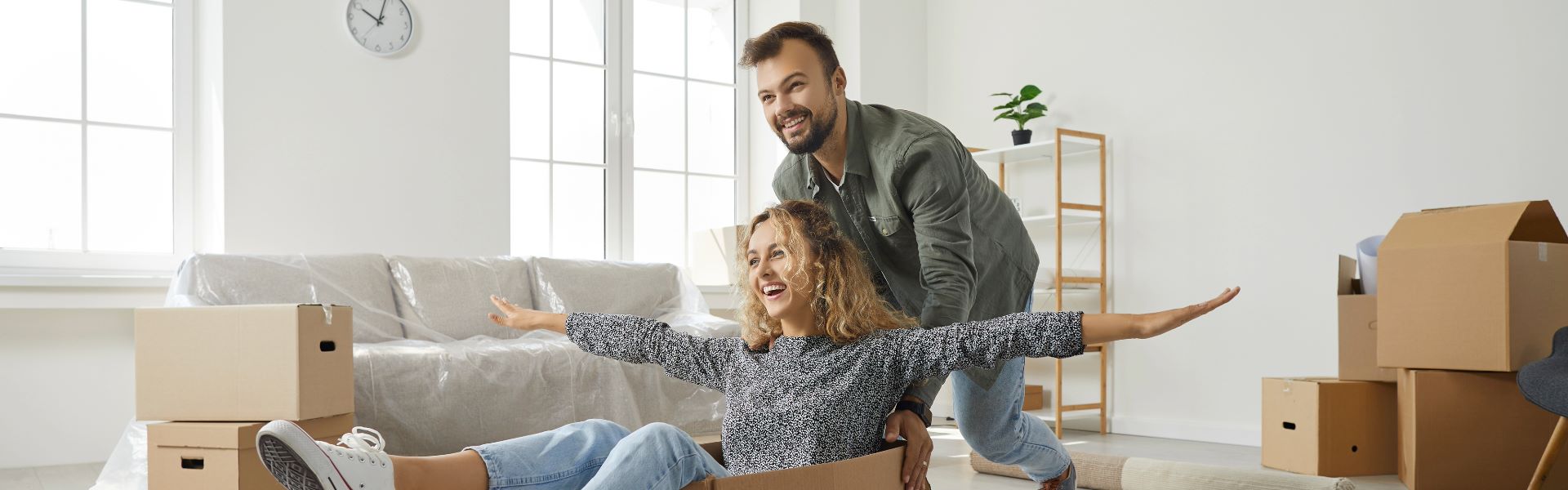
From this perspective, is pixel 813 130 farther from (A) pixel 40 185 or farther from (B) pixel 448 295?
(A) pixel 40 185

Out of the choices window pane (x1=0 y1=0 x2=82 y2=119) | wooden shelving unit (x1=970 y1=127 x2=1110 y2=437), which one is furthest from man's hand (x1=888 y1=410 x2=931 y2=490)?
window pane (x1=0 y1=0 x2=82 y2=119)

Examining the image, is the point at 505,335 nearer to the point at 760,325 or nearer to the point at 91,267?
the point at 91,267

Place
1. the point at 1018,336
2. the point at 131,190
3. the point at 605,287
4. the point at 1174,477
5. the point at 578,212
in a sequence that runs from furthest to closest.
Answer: the point at 578,212, the point at 605,287, the point at 131,190, the point at 1174,477, the point at 1018,336

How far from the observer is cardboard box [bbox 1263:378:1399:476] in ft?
9.49

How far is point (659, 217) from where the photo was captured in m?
4.77

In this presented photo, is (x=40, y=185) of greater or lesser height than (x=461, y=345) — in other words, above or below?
above

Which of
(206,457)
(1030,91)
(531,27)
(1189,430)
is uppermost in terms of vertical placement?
(531,27)

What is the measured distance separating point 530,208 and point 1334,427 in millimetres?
2948

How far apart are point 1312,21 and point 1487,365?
5.36 feet

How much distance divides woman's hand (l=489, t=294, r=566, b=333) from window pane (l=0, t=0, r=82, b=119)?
2.64 metres

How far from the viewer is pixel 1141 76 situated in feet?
13.3

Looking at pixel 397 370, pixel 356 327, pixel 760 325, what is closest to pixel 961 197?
pixel 760 325

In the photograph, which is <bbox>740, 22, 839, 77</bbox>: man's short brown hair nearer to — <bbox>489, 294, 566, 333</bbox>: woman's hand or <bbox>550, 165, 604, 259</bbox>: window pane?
<bbox>489, 294, 566, 333</bbox>: woman's hand

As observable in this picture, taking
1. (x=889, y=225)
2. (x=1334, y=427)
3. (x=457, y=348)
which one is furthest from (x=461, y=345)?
(x=1334, y=427)
